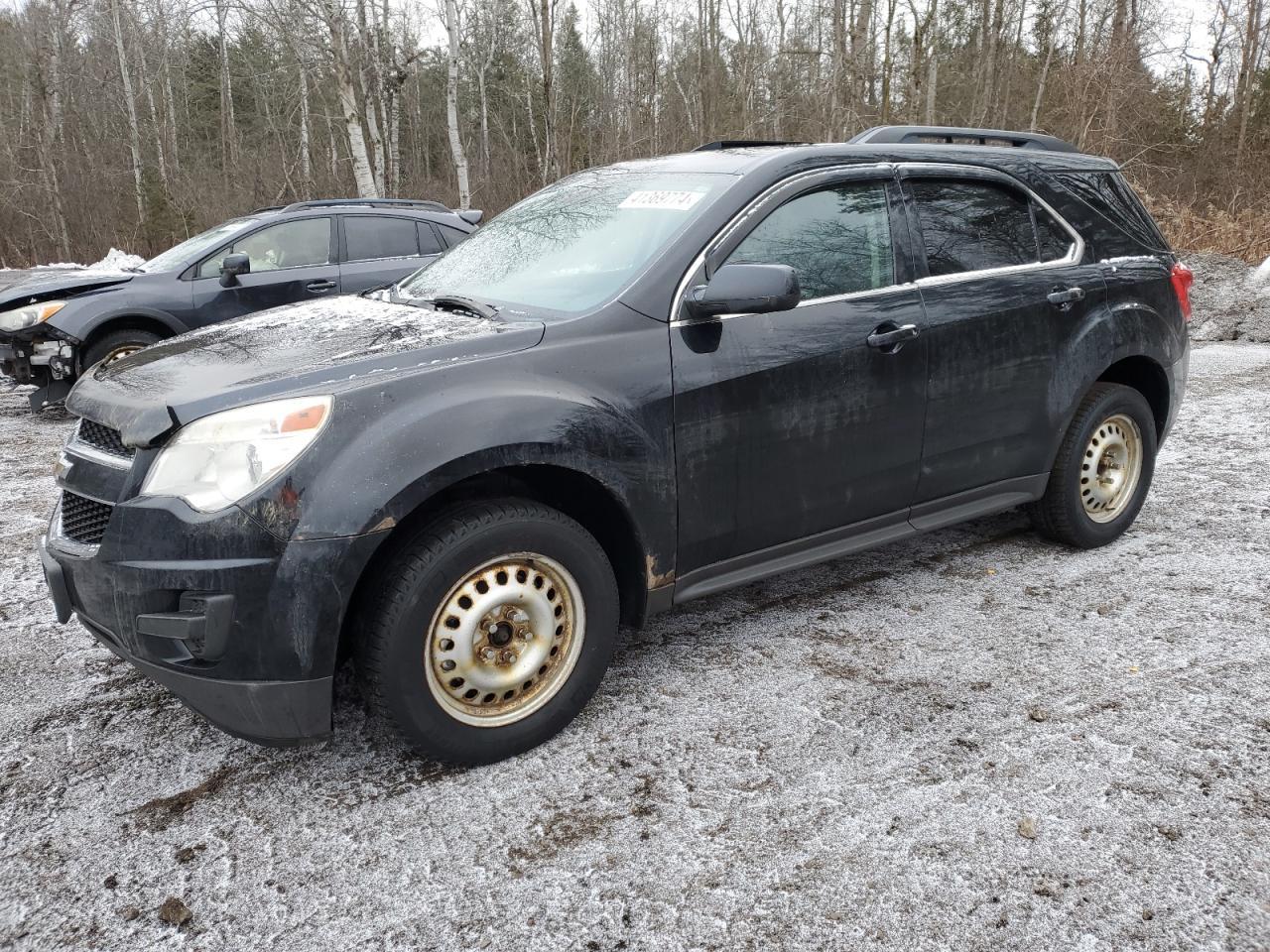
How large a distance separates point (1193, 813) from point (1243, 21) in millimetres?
29921

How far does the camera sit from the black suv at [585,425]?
2.54m

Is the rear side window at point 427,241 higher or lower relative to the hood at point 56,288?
higher

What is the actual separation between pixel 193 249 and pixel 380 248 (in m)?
1.62

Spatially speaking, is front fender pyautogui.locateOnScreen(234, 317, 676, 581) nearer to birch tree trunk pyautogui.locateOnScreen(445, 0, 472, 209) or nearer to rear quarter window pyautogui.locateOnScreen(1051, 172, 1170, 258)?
rear quarter window pyautogui.locateOnScreen(1051, 172, 1170, 258)

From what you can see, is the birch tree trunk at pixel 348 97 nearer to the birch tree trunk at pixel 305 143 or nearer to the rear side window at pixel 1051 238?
the birch tree trunk at pixel 305 143

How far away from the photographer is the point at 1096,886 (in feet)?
7.72

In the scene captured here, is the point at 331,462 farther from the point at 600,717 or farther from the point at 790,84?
the point at 790,84

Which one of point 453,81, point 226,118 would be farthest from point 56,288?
point 226,118

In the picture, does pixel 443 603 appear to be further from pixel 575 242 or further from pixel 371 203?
pixel 371 203

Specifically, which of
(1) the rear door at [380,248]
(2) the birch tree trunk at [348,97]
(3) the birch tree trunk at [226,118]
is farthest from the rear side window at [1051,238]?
(3) the birch tree trunk at [226,118]

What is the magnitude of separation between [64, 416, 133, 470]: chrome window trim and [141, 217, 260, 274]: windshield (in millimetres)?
6049

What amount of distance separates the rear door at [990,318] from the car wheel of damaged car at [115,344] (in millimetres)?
6534

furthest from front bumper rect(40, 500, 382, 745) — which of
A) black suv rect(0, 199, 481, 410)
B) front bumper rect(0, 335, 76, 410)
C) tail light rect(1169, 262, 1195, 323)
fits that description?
front bumper rect(0, 335, 76, 410)

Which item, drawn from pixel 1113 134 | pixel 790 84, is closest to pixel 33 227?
pixel 790 84
